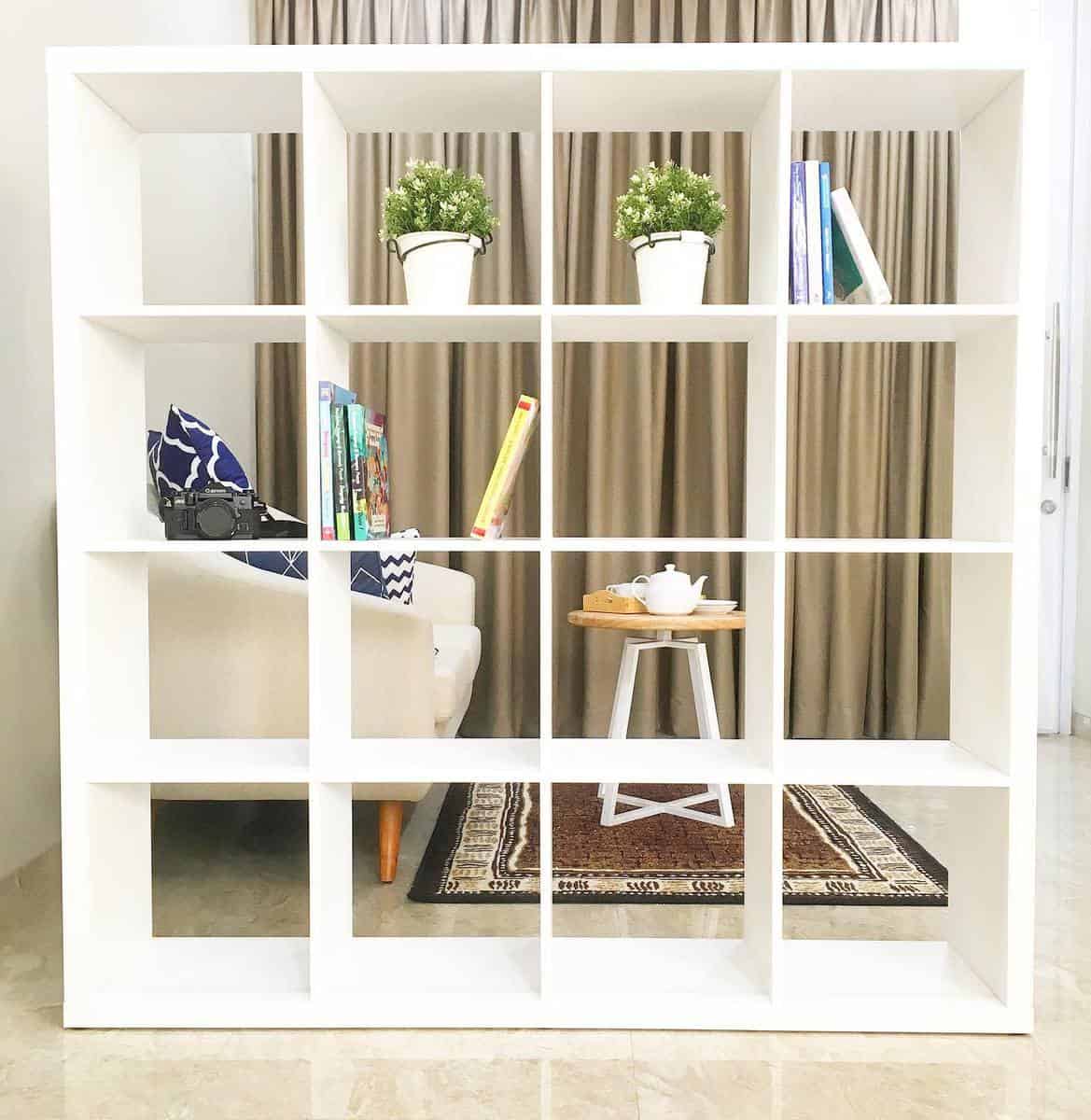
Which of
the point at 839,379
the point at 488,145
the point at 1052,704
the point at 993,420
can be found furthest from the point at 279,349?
the point at 1052,704

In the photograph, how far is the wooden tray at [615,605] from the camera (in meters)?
2.83

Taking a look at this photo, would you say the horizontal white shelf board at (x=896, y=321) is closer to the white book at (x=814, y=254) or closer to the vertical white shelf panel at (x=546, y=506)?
the white book at (x=814, y=254)

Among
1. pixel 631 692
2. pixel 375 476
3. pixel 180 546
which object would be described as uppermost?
pixel 375 476

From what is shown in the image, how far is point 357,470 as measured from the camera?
177 centimetres

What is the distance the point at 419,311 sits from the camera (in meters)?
1.71

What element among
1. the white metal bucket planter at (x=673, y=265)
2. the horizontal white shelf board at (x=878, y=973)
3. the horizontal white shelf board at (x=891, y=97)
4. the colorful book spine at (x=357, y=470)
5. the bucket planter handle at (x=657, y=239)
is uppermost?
the horizontal white shelf board at (x=891, y=97)

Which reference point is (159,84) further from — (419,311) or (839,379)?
(839,379)

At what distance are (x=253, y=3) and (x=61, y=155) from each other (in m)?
2.80

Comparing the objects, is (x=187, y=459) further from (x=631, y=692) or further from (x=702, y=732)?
(x=702, y=732)

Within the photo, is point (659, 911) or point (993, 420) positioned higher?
point (993, 420)

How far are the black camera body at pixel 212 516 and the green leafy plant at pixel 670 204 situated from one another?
2.52 ft

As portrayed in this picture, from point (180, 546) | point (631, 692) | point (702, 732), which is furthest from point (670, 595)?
point (180, 546)

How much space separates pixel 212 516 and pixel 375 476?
277mm

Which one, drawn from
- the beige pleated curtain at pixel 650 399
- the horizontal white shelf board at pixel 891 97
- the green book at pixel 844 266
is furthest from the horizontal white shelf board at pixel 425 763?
the beige pleated curtain at pixel 650 399
